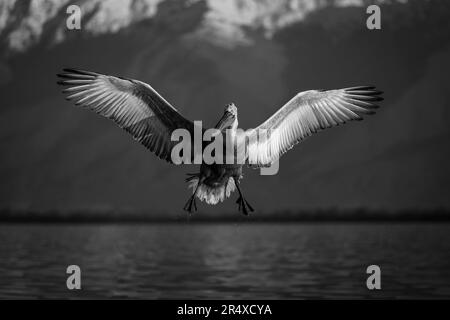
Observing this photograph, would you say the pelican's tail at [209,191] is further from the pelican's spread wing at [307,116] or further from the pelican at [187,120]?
the pelican's spread wing at [307,116]

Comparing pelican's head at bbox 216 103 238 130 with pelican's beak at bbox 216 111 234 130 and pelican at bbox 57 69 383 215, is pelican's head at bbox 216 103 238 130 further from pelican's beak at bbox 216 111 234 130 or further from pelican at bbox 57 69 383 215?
pelican at bbox 57 69 383 215

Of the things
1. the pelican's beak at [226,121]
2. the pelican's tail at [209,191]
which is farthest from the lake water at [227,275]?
the pelican's beak at [226,121]

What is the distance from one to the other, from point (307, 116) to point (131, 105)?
11.5ft

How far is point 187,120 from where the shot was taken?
46.4 feet

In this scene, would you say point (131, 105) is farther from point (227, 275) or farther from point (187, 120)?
point (227, 275)

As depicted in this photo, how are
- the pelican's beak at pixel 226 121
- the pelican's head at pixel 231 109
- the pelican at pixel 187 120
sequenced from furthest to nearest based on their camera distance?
the pelican at pixel 187 120
the pelican's beak at pixel 226 121
the pelican's head at pixel 231 109

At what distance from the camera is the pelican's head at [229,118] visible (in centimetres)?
1174

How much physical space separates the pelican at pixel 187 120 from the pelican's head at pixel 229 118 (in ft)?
5.14

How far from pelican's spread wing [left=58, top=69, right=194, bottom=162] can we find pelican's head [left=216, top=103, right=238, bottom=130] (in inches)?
90.0

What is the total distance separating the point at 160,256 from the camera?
5834cm

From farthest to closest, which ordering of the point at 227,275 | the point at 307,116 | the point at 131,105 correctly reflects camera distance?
the point at 227,275
the point at 307,116
the point at 131,105

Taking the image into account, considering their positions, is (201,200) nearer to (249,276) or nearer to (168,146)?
(168,146)

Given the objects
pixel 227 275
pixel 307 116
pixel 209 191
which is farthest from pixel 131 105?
pixel 227 275
